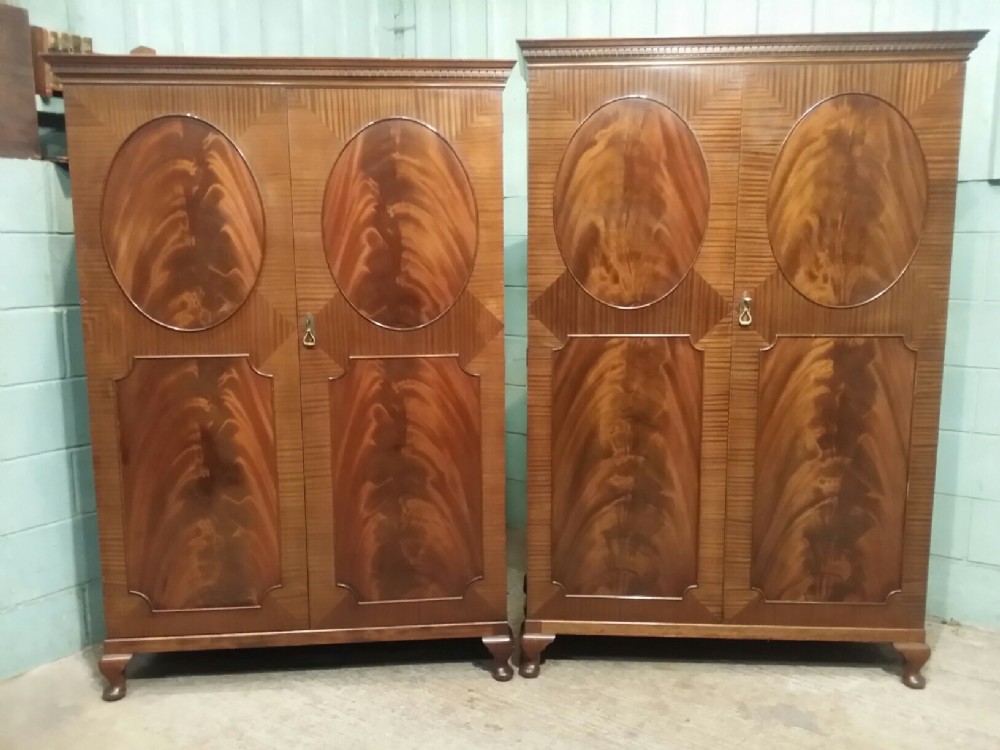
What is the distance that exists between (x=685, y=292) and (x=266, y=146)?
1146 millimetres

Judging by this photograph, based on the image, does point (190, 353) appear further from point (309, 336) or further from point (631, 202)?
point (631, 202)

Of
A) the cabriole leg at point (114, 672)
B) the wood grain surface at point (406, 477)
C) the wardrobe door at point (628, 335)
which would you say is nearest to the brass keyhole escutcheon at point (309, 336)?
the wood grain surface at point (406, 477)

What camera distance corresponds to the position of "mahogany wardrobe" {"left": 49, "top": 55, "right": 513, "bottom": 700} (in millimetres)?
1962

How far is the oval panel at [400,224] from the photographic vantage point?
1996mm

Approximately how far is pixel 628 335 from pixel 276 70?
1.12 m

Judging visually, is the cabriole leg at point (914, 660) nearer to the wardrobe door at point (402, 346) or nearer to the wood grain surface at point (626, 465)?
the wood grain surface at point (626, 465)

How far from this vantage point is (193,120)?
195cm

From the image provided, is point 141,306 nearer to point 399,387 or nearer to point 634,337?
point 399,387

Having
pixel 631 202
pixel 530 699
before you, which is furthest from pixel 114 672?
pixel 631 202

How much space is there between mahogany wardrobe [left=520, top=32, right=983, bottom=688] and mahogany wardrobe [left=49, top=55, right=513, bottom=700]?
0.57 feet

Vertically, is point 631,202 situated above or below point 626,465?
above

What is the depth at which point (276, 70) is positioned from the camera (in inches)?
76.7

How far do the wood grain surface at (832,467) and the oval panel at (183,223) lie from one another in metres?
1.41

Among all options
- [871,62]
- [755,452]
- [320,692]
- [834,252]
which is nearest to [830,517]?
[755,452]
